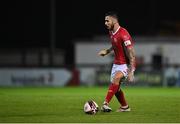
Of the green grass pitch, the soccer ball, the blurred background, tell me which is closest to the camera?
the green grass pitch

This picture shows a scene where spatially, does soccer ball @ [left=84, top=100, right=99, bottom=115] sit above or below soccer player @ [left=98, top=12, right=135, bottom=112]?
below

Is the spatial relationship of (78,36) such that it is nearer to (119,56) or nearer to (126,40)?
(119,56)

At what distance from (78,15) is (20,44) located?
645 centimetres

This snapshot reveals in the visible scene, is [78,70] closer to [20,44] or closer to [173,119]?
[173,119]

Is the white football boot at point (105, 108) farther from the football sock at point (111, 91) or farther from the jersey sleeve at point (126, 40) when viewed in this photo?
the jersey sleeve at point (126, 40)

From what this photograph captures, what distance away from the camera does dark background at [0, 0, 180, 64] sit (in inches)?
2625

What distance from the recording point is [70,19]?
230 feet

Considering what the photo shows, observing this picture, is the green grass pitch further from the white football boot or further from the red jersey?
the red jersey

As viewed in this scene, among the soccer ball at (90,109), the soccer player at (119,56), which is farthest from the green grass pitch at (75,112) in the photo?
the soccer player at (119,56)

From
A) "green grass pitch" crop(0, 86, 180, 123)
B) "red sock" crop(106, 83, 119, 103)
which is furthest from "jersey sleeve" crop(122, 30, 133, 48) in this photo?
"green grass pitch" crop(0, 86, 180, 123)

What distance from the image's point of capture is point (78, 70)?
3947 cm

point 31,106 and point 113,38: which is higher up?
point 113,38

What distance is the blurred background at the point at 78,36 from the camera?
39.3 m

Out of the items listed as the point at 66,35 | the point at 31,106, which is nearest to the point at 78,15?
the point at 66,35
